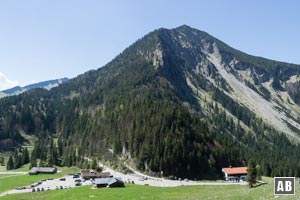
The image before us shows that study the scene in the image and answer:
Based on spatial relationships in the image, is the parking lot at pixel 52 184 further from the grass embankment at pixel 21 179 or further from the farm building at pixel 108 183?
the farm building at pixel 108 183

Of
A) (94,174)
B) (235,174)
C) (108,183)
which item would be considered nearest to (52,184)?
(94,174)

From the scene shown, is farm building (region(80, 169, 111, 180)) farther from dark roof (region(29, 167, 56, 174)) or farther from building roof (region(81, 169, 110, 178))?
dark roof (region(29, 167, 56, 174))

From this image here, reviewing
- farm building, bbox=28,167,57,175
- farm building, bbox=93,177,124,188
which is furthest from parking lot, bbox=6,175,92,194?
farm building, bbox=28,167,57,175

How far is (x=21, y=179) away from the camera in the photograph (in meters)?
171

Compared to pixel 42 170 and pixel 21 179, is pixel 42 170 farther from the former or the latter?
pixel 21 179

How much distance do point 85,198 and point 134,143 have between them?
276 feet

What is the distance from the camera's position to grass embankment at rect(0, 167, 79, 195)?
152 metres

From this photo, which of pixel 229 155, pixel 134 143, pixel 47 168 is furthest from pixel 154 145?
pixel 47 168

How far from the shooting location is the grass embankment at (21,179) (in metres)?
152

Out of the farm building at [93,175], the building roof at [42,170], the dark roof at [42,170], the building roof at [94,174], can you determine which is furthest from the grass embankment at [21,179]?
the farm building at [93,175]

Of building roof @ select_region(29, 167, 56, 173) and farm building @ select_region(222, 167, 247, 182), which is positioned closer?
farm building @ select_region(222, 167, 247, 182)

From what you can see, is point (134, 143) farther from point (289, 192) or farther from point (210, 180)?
point (289, 192)

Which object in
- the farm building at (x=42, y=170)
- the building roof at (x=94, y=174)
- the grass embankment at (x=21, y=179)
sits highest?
the building roof at (x=94, y=174)

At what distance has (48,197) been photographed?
4722 inches
